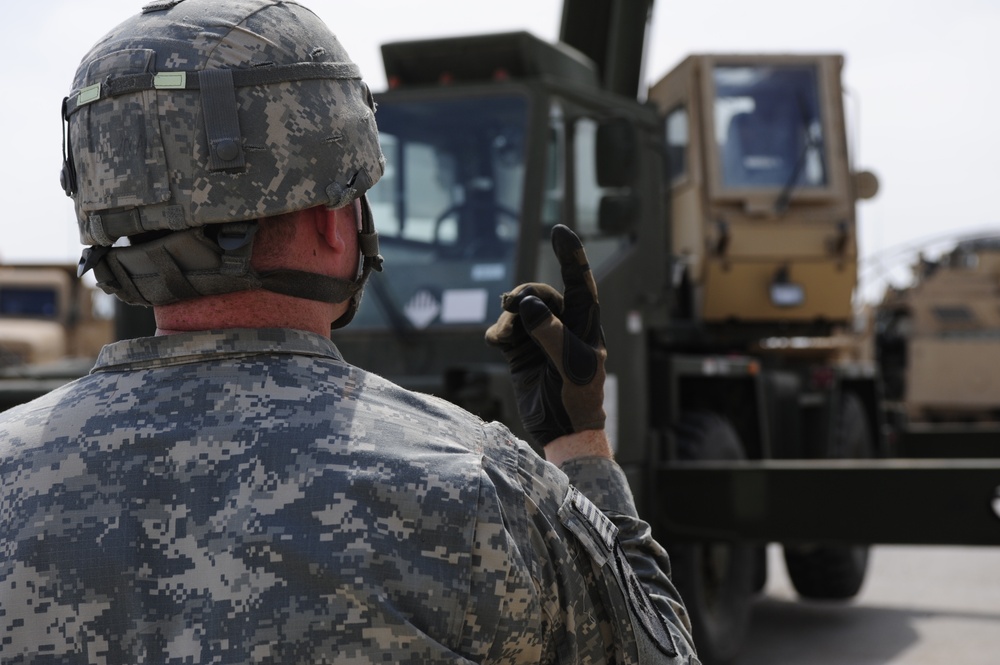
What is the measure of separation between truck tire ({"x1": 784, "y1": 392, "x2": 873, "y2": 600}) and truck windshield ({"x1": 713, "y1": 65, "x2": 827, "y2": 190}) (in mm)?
1932

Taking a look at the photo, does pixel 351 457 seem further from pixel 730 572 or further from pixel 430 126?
pixel 730 572

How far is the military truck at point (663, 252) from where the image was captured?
5.13 m

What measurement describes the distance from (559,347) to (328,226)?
15.1 inches

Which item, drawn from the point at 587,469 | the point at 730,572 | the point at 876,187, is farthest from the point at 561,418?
the point at 876,187

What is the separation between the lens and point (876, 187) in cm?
734

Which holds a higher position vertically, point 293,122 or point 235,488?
point 293,122

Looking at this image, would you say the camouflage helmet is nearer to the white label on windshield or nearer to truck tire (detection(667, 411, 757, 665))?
the white label on windshield

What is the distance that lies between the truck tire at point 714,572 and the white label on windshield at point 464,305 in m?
1.39

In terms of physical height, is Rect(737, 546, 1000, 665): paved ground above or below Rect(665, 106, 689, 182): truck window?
below

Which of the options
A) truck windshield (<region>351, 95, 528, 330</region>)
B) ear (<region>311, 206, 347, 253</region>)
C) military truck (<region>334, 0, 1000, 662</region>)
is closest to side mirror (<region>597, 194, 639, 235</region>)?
military truck (<region>334, 0, 1000, 662</region>)

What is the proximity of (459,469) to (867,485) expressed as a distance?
445cm

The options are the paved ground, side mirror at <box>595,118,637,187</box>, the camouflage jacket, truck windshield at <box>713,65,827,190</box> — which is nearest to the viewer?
the camouflage jacket

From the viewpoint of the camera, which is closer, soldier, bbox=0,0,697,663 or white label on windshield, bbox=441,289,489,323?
soldier, bbox=0,0,697,663

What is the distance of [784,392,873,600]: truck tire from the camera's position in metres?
8.02
